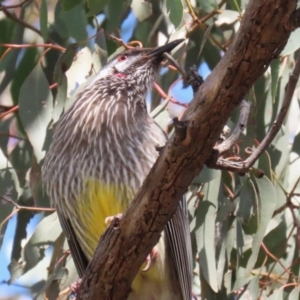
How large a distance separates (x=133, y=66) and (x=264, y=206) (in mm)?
743

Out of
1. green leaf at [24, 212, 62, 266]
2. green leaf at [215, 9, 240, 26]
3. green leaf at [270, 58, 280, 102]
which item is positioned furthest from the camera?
green leaf at [215, 9, 240, 26]

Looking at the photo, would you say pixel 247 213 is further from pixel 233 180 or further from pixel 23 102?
pixel 23 102

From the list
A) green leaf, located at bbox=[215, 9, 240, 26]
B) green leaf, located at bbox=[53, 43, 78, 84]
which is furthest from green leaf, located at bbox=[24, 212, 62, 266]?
green leaf, located at bbox=[215, 9, 240, 26]

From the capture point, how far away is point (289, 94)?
2104 millimetres

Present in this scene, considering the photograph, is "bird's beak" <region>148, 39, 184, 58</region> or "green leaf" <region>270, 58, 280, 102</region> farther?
"bird's beak" <region>148, 39, 184, 58</region>

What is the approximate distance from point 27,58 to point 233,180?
1.06m

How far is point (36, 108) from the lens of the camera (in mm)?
3260

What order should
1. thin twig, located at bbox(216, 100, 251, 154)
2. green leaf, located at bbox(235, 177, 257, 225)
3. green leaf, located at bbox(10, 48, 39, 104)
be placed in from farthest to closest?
green leaf, located at bbox(10, 48, 39, 104)
green leaf, located at bbox(235, 177, 257, 225)
thin twig, located at bbox(216, 100, 251, 154)

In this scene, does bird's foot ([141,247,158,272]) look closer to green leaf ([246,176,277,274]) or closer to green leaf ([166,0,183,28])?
green leaf ([246,176,277,274])

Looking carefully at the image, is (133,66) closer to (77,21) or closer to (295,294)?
(77,21)

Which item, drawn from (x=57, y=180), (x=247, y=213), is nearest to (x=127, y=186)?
(x=57, y=180)

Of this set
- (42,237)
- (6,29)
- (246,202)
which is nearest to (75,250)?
(42,237)

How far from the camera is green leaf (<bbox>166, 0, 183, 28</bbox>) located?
2.85 metres

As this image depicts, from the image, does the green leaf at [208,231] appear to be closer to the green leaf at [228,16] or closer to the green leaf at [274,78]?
the green leaf at [274,78]
